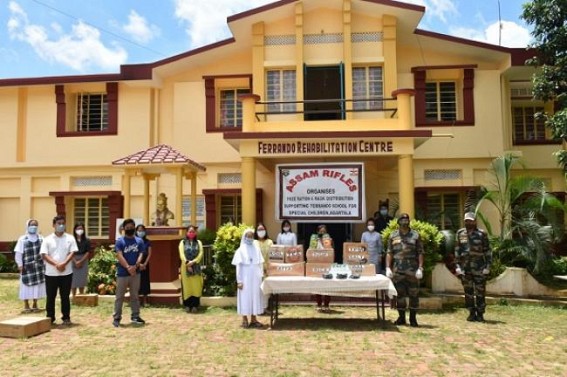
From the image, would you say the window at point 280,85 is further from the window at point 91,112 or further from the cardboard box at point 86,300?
the cardboard box at point 86,300

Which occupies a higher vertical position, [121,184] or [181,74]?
[181,74]

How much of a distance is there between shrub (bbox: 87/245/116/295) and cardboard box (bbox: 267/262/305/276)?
4.20m

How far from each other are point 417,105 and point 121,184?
891 cm

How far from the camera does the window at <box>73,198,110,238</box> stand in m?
15.9

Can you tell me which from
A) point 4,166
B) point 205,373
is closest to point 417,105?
point 205,373

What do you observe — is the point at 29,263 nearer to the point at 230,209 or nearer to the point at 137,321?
Result: the point at 137,321

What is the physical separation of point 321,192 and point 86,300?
517 cm

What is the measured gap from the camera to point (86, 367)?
234 inches

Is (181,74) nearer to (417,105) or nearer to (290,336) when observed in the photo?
(417,105)

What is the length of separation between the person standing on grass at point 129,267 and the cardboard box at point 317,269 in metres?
2.75

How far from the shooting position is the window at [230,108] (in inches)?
609

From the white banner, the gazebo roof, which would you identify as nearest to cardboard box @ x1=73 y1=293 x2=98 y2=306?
the gazebo roof

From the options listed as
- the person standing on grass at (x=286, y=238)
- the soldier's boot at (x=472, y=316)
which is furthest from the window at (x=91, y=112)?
the soldier's boot at (x=472, y=316)

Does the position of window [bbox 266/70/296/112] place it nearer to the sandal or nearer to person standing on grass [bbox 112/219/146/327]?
person standing on grass [bbox 112/219/146/327]
